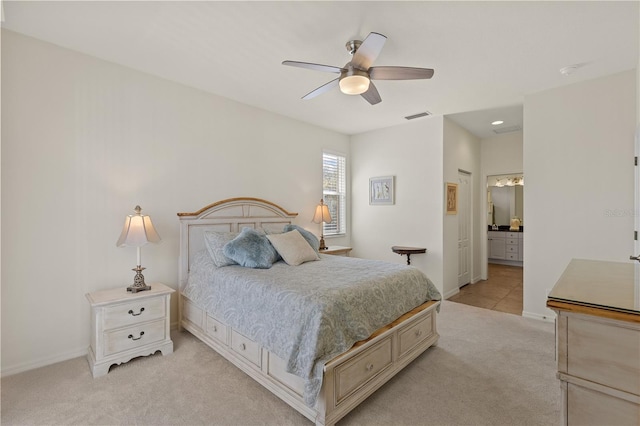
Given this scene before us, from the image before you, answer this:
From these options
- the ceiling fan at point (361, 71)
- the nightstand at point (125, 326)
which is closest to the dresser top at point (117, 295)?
the nightstand at point (125, 326)

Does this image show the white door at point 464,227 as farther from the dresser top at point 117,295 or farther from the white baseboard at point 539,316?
the dresser top at point 117,295

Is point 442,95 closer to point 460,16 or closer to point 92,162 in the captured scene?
point 460,16

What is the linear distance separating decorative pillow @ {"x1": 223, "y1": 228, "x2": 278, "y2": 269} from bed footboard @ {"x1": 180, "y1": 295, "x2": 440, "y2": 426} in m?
0.60

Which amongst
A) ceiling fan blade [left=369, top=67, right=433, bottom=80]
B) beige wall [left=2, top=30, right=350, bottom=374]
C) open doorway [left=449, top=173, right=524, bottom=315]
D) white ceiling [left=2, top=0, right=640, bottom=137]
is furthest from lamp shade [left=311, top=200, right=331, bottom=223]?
open doorway [left=449, top=173, right=524, bottom=315]

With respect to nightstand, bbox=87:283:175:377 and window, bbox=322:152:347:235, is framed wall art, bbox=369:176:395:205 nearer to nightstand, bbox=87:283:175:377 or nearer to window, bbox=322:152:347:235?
window, bbox=322:152:347:235

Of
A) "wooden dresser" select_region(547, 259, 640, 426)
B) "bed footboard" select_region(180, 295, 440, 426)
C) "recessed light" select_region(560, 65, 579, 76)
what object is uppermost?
"recessed light" select_region(560, 65, 579, 76)

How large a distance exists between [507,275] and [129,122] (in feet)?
23.6

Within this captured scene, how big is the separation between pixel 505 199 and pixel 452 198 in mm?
3787

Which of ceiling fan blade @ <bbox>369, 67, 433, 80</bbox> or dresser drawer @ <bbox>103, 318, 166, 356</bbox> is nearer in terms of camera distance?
ceiling fan blade @ <bbox>369, 67, 433, 80</bbox>

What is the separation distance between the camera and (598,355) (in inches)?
39.8

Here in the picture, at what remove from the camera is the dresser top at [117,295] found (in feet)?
8.00

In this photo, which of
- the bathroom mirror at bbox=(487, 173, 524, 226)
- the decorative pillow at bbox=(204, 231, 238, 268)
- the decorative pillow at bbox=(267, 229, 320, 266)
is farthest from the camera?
the bathroom mirror at bbox=(487, 173, 524, 226)

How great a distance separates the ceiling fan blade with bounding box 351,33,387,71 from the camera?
1986 millimetres

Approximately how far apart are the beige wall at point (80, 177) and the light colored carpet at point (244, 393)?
0.57 m
